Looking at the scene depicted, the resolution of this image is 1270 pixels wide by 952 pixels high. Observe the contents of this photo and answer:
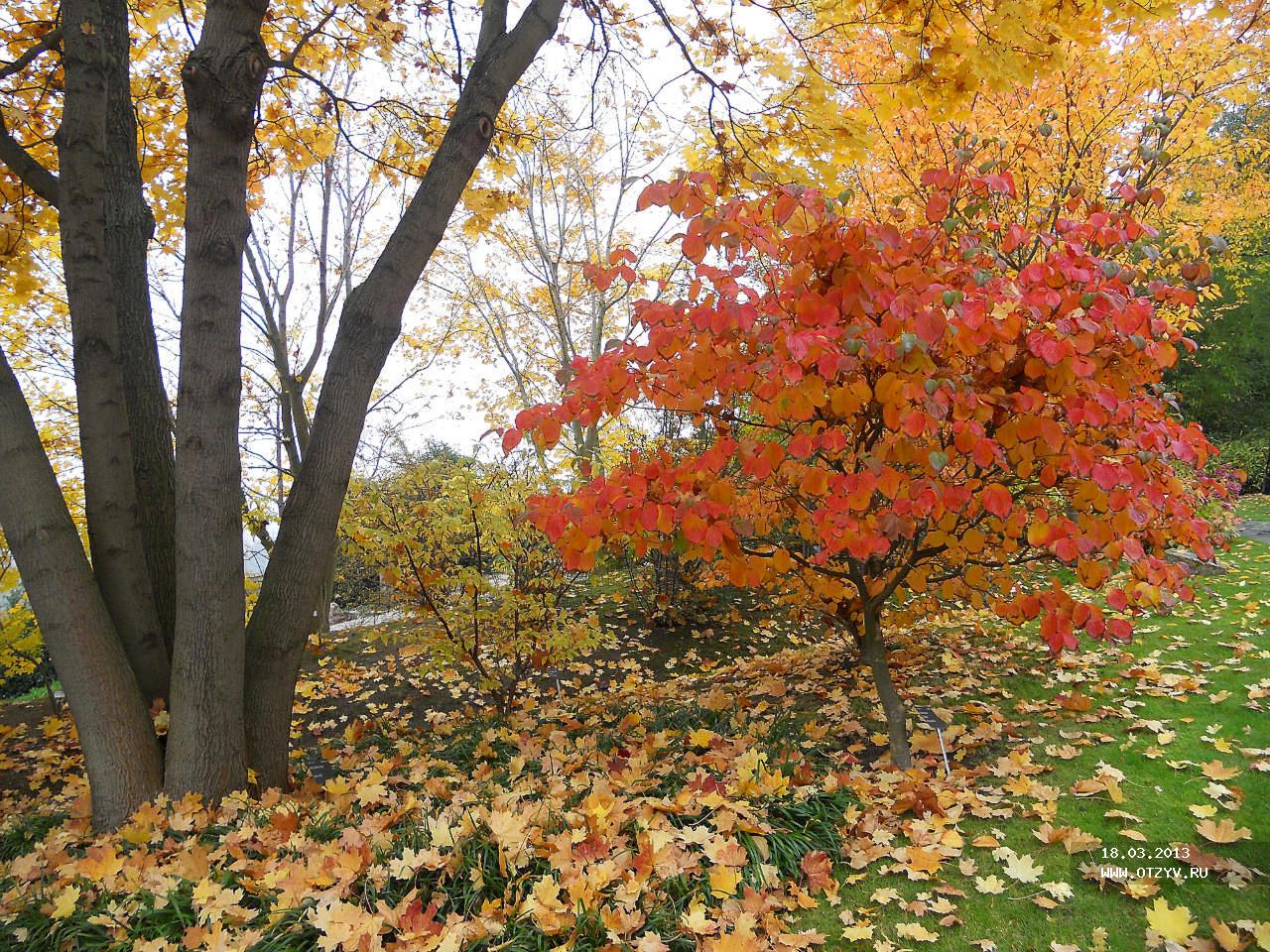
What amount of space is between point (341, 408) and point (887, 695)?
2954 mm

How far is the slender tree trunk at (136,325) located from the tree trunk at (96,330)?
141mm

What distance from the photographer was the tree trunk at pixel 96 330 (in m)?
3.23

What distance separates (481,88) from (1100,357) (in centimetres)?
296

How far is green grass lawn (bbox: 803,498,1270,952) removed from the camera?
78.0 inches

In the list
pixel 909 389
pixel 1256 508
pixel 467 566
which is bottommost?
pixel 1256 508

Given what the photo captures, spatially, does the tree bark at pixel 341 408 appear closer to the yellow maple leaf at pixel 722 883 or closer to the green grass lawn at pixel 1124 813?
the yellow maple leaf at pixel 722 883

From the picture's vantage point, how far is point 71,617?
111 inches

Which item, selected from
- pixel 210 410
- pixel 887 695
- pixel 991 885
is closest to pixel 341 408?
pixel 210 410

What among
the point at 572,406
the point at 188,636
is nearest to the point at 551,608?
the point at 188,636

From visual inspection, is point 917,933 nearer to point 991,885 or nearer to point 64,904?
point 991,885

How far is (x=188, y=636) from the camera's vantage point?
2.93 meters

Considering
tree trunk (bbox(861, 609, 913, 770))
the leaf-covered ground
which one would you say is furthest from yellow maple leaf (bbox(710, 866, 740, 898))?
tree trunk (bbox(861, 609, 913, 770))

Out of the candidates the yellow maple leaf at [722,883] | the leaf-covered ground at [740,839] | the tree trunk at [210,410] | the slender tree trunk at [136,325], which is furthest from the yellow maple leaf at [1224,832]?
the slender tree trunk at [136,325]

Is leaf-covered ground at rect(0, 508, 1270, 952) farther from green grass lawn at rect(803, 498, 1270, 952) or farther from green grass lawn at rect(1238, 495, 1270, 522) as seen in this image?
green grass lawn at rect(1238, 495, 1270, 522)
